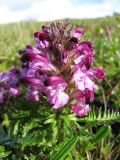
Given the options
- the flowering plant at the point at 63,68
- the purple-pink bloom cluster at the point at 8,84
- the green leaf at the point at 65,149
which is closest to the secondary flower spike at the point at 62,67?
the flowering plant at the point at 63,68

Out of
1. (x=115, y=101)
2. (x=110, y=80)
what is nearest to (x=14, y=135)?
(x=115, y=101)

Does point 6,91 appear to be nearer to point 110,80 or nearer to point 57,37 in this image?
point 57,37

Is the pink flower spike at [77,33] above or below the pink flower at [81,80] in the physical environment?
above

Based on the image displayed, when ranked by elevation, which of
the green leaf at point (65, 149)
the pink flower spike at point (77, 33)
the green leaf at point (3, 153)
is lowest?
the green leaf at point (3, 153)

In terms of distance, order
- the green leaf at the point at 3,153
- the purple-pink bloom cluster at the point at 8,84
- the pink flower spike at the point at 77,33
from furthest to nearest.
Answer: the purple-pink bloom cluster at the point at 8,84 → the pink flower spike at the point at 77,33 → the green leaf at the point at 3,153

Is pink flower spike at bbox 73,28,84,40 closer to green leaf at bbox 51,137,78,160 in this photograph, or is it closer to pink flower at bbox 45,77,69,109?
pink flower at bbox 45,77,69,109

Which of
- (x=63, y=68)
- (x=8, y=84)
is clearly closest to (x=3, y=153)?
(x=63, y=68)

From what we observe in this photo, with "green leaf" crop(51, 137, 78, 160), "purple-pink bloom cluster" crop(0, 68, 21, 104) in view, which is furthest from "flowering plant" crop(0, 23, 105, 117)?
"purple-pink bloom cluster" crop(0, 68, 21, 104)

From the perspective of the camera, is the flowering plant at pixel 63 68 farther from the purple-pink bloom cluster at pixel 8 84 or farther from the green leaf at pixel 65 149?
the purple-pink bloom cluster at pixel 8 84

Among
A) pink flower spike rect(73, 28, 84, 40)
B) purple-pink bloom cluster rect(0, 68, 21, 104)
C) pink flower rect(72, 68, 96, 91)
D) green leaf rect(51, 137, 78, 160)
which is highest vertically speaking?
pink flower spike rect(73, 28, 84, 40)
